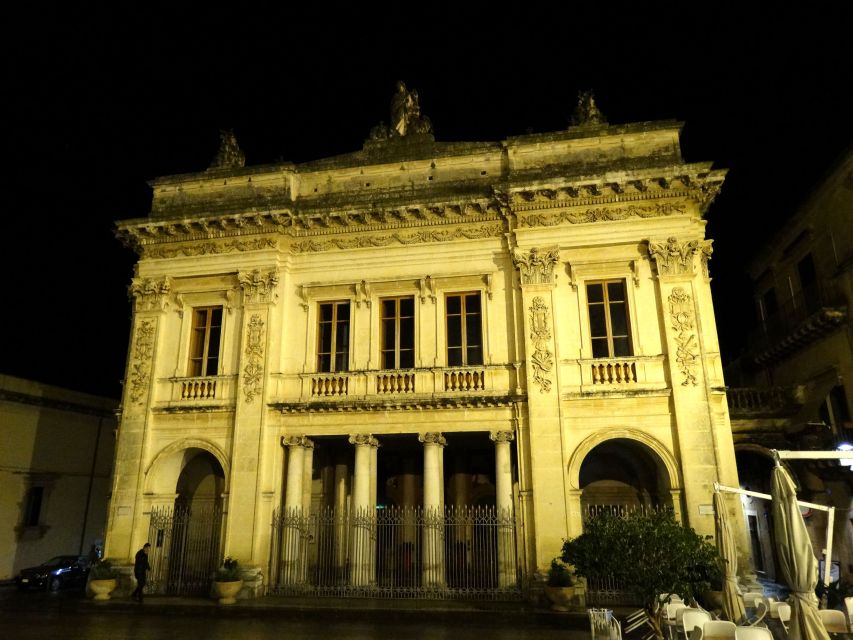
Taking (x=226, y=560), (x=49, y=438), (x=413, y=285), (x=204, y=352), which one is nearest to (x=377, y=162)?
(x=413, y=285)

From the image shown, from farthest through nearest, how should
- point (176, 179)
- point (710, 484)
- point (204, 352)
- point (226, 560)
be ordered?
point (176, 179), point (204, 352), point (226, 560), point (710, 484)

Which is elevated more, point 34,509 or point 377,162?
point 377,162

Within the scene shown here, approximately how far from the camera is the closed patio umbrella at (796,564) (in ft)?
25.6

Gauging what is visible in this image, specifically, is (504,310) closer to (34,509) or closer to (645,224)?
(645,224)

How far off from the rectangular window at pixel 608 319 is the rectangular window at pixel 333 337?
699cm

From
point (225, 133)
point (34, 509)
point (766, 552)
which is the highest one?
point (225, 133)

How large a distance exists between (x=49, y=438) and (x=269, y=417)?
13610 mm

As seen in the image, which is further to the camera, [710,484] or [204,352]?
[204,352]

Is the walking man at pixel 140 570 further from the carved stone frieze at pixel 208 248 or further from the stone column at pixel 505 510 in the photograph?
the stone column at pixel 505 510

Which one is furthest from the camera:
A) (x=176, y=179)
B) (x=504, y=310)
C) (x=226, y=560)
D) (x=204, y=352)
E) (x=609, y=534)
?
(x=176, y=179)

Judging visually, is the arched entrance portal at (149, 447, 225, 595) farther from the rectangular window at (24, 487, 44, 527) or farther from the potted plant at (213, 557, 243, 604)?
the rectangular window at (24, 487, 44, 527)

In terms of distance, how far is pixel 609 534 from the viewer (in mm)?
9812

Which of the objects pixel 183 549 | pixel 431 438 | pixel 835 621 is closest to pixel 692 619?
pixel 835 621

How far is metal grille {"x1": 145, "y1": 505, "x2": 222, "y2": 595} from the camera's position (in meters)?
16.7
